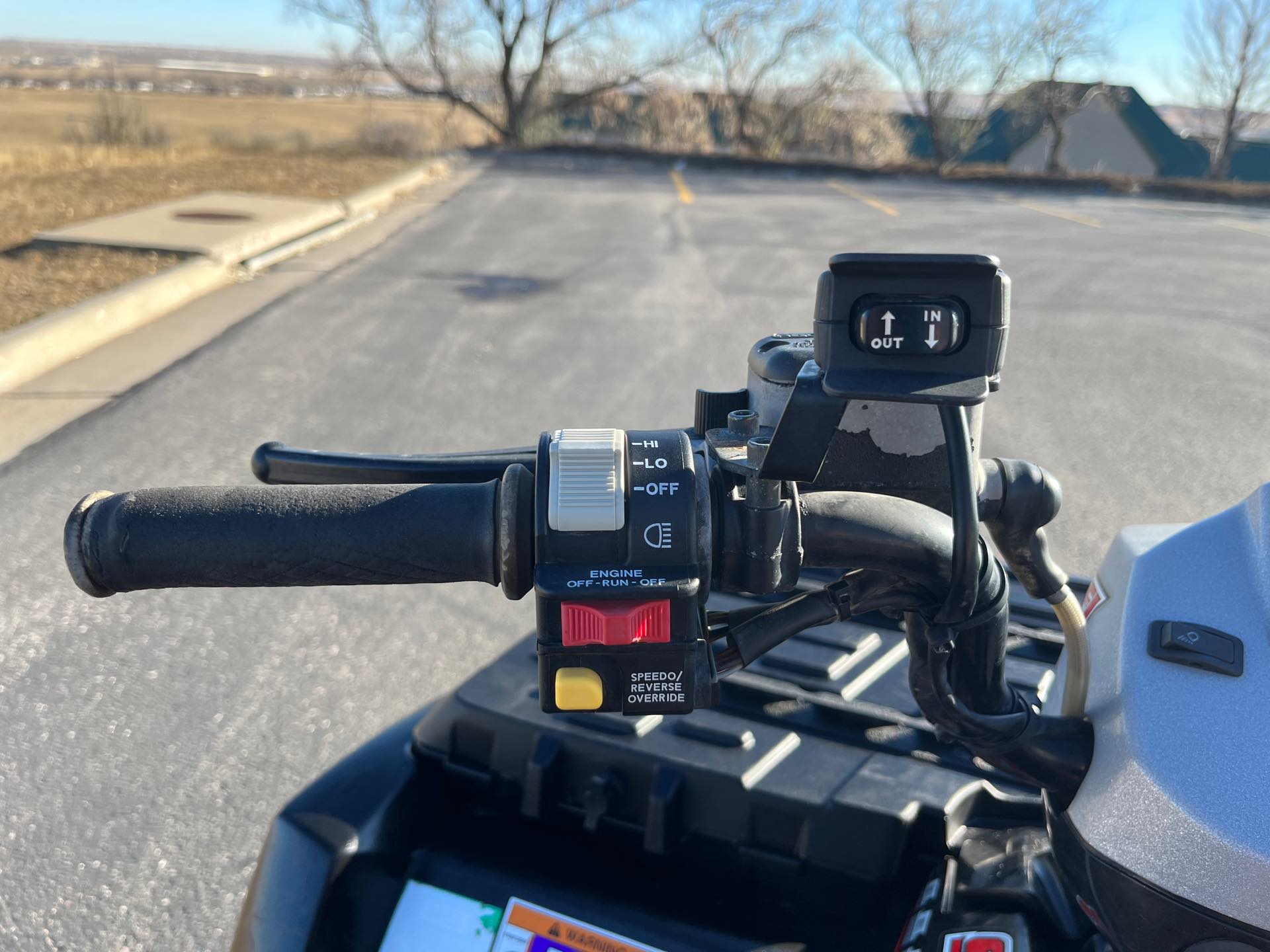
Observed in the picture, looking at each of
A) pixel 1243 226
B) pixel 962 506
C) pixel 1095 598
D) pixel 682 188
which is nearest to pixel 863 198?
pixel 682 188

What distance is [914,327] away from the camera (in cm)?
73

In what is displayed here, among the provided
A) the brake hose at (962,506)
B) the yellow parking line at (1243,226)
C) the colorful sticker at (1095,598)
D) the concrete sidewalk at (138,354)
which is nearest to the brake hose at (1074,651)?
the colorful sticker at (1095,598)

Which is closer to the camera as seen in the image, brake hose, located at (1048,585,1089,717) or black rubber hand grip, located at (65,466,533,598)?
black rubber hand grip, located at (65,466,533,598)

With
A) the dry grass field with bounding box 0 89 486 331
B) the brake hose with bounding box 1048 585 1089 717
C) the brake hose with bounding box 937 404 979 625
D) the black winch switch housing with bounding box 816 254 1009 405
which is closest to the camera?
the black winch switch housing with bounding box 816 254 1009 405

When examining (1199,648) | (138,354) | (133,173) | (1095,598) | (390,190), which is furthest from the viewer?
(390,190)

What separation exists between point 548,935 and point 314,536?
60 centimetres

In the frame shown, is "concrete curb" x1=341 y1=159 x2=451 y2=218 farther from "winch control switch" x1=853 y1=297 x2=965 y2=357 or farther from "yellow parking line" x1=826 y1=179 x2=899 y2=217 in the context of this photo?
"winch control switch" x1=853 y1=297 x2=965 y2=357

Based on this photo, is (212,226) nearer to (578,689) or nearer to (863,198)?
(578,689)

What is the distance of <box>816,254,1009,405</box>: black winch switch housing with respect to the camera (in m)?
0.73

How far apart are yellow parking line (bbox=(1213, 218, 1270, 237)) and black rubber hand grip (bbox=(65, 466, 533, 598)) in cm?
1885

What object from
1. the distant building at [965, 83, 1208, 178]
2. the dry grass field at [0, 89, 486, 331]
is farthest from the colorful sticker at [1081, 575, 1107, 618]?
the distant building at [965, 83, 1208, 178]

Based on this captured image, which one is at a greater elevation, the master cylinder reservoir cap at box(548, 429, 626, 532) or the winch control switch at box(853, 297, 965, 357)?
the winch control switch at box(853, 297, 965, 357)

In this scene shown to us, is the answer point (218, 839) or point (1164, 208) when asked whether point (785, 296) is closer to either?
point (218, 839)

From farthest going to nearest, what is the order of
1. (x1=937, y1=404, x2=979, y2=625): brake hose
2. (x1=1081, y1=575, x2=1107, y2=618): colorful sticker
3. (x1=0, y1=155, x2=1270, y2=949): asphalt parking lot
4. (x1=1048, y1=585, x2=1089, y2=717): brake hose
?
1. (x1=0, y1=155, x2=1270, y2=949): asphalt parking lot
2. (x1=1081, y1=575, x2=1107, y2=618): colorful sticker
3. (x1=1048, y1=585, x2=1089, y2=717): brake hose
4. (x1=937, y1=404, x2=979, y2=625): brake hose
